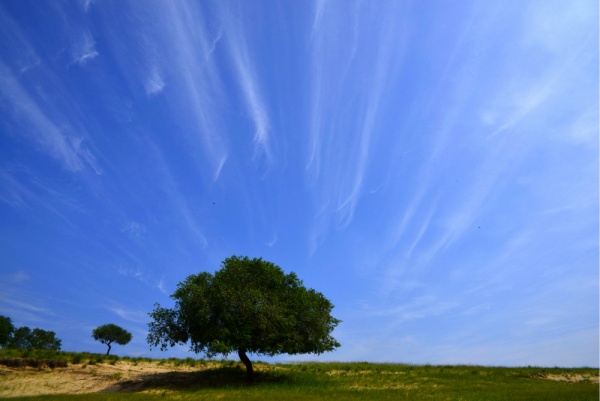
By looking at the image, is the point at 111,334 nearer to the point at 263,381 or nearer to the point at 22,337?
the point at 22,337

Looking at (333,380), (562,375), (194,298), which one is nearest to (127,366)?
(194,298)

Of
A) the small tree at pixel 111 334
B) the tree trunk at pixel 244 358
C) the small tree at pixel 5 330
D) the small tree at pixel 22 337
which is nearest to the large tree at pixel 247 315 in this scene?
the tree trunk at pixel 244 358

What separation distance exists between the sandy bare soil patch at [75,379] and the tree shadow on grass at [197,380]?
0.09m

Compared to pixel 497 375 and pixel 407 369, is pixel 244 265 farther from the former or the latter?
pixel 497 375

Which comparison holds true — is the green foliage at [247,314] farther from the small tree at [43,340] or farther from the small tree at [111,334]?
the small tree at [43,340]

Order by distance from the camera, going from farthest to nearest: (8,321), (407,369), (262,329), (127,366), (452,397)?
(8,321) → (407,369) → (127,366) → (262,329) → (452,397)

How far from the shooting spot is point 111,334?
3898 inches

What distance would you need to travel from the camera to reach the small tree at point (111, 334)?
323 ft

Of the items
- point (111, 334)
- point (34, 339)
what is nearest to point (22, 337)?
point (34, 339)

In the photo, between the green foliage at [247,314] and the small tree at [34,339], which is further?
the small tree at [34,339]

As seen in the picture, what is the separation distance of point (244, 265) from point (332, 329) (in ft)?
37.0

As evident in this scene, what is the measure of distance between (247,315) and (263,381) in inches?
281

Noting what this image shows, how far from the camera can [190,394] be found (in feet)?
108

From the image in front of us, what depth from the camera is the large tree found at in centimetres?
3903
